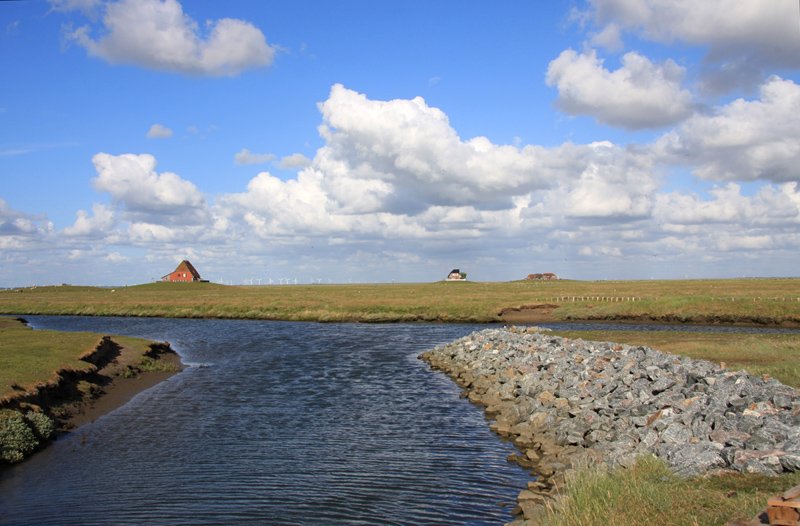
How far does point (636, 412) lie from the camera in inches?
749

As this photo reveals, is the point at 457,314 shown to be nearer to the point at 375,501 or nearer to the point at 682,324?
the point at 682,324

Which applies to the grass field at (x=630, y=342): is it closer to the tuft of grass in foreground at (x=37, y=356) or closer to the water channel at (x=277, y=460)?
the tuft of grass in foreground at (x=37, y=356)

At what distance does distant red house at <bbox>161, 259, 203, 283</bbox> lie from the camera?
184525 mm

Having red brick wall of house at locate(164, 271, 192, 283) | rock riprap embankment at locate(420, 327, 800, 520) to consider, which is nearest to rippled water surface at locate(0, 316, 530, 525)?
rock riprap embankment at locate(420, 327, 800, 520)

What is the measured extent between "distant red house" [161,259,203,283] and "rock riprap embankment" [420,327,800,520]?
166 metres

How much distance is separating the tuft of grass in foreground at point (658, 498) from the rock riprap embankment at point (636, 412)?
86 cm

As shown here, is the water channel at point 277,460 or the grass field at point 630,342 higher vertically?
the grass field at point 630,342

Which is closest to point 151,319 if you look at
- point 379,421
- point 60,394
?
point 60,394

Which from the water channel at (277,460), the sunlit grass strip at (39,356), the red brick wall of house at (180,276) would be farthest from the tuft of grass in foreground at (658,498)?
the red brick wall of house at (180,276)

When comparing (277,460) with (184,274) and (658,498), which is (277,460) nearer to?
(658,498)

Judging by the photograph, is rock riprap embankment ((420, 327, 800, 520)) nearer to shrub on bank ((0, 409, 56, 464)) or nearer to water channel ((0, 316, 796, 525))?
water channel ((0, 316, 796, 525))

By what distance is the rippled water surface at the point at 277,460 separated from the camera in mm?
14516

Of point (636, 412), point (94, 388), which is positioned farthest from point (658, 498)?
point (94, 388)

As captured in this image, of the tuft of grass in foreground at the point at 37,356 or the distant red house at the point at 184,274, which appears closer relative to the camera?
the tuft of grass in foreground at the point at 37,356
